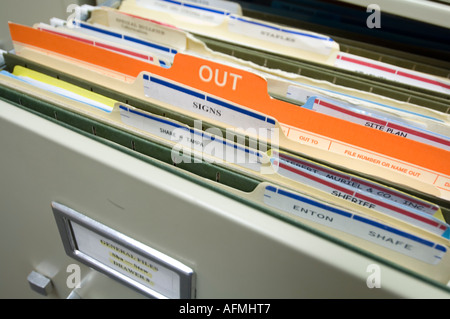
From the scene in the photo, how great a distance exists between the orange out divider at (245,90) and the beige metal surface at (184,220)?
0.13m

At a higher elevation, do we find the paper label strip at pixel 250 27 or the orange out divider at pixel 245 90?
the paper label strip at pixel 250 27

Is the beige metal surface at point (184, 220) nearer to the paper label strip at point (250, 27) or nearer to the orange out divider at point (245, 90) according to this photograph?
the orange out divider at point (245, 90)

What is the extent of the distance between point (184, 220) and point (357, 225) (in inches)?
6.8

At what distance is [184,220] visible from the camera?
0.35 meters

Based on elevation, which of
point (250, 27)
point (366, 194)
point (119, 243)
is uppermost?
point (250, 27)

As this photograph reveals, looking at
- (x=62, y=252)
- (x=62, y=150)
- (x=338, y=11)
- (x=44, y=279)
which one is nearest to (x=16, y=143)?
(x=62, y=150)

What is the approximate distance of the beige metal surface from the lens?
0.98 feet

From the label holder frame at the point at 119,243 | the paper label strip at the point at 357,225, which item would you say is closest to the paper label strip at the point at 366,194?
the paper label strip at the point at 357,225

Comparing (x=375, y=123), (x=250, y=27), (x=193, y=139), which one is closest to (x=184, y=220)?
(x=193, y=139)

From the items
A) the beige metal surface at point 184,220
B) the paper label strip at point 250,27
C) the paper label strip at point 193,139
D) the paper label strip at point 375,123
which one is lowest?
the beige metal surface at point 184,220

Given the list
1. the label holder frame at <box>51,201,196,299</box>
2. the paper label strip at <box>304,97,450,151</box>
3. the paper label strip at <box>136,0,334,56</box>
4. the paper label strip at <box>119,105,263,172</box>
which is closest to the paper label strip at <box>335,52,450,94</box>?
the paper label strip at <box>136,0,334,56</box>

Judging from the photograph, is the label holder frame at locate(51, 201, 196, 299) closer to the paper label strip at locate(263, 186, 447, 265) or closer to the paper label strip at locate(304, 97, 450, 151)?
the paper label strip at locate(263, 186, 447, 265)

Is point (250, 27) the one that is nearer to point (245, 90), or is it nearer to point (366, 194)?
point (245, 90)

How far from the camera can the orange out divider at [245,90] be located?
38cm
